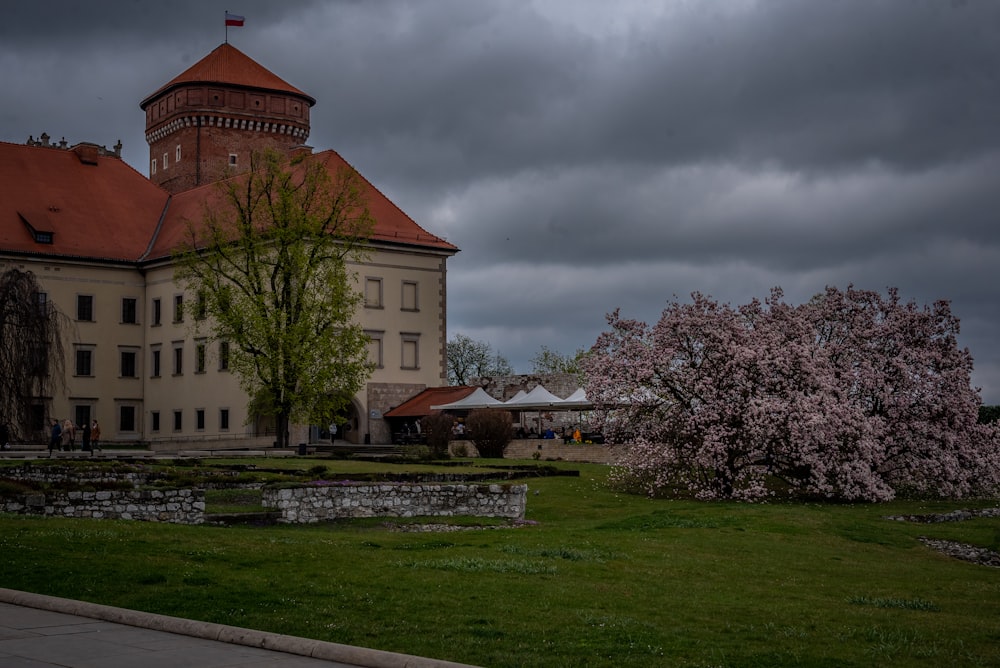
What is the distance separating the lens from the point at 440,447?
2062 inches

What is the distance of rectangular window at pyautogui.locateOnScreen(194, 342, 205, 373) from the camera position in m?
68.7

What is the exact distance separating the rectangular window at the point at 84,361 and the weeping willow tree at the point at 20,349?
2197 cm

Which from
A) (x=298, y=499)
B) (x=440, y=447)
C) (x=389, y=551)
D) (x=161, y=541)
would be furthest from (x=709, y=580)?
(x=440, y=447)

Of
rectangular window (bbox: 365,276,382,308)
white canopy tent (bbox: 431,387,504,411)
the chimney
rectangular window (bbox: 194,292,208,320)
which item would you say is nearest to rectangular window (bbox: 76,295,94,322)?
the chimney

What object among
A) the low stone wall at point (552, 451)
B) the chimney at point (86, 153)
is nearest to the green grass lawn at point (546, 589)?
the low stone wall at point (552, 451)

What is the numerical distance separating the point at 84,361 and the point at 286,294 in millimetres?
20146

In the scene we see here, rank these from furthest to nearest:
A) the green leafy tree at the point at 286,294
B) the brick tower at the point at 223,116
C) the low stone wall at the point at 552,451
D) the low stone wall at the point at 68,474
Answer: the brick tower at the point at 223,116
the green leafy tree at the point at 286,294
the low stone wall at the point at 552,451
the low stone wall at the point at 68,474

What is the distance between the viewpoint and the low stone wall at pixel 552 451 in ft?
164

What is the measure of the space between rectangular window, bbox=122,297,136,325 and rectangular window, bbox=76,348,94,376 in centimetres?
274

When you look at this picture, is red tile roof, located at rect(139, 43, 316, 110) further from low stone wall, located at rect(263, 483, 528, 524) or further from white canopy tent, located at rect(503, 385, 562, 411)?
low stone wall, located at rect(263, 483, 528, 524)

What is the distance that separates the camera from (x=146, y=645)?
11086 millimetres

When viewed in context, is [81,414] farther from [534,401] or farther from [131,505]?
[131,505]

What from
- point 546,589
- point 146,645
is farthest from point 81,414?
point 146,645

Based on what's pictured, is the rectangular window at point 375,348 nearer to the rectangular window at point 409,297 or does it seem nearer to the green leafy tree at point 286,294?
the rectangular window at point 409,297
